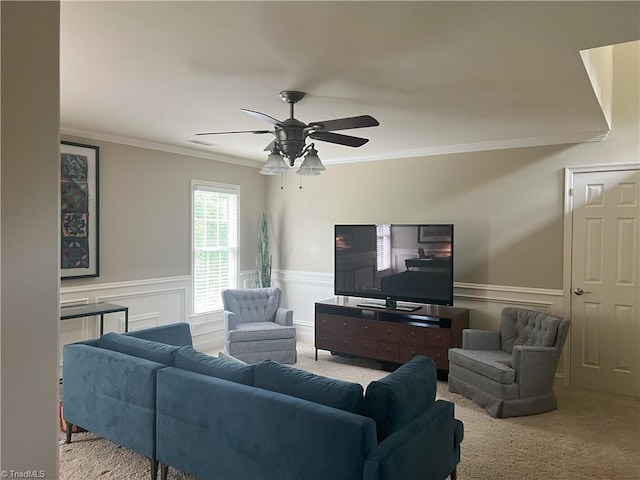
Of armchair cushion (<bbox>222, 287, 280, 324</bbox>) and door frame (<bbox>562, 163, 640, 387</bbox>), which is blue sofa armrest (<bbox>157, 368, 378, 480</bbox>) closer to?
armchair cushion (<bbox>222, 287, 280, 324</bbox>)

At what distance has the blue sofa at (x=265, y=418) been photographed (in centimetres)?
196

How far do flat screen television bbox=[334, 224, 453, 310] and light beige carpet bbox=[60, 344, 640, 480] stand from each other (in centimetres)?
119

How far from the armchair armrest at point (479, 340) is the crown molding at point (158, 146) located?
12.0 ft

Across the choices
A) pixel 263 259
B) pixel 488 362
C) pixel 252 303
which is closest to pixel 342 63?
pixel 488 362

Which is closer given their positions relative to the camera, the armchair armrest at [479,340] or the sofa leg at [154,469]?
the sofa leg at [154,469]

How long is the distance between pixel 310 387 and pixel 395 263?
3.06 metres

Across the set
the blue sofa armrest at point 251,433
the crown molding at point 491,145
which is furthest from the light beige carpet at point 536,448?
the crown molding at point 491,145

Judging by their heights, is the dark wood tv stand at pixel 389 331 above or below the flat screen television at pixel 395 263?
below

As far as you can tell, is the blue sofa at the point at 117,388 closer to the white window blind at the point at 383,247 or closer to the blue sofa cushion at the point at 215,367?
the blue sofa cushion at the point at 215,367

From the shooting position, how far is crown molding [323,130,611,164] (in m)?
4.40

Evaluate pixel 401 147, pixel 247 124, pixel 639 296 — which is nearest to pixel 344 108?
pixel 247 124

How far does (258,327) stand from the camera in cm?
514

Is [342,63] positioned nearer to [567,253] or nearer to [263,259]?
[567,253]

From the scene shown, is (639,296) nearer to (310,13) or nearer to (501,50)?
(501,50)
